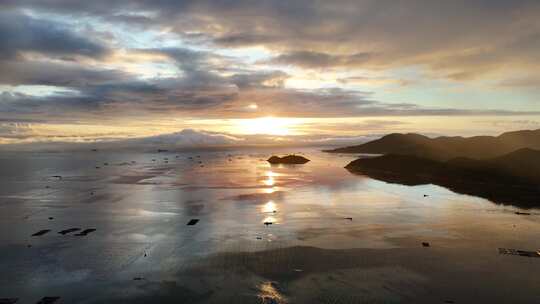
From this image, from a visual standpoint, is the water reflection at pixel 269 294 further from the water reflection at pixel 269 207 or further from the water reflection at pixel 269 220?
the water reflection at pixel 269 207

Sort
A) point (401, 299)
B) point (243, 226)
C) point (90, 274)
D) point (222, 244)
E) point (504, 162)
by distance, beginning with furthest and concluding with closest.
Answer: point (504, 162), point (243, 226), point (222, 244), point (90, 274), point (401, 299)

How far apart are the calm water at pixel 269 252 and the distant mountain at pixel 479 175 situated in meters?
19.7

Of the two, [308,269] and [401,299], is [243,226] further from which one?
[401,299]

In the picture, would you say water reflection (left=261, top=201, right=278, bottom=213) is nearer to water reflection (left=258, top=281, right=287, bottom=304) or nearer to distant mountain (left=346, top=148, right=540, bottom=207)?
water reflection (left=258, top=281, right=287, bottom=304)

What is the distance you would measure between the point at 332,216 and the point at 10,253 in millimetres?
45049

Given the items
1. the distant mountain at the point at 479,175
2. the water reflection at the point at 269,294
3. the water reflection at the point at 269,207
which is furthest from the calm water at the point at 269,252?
the distant mountain at the point at 479,175

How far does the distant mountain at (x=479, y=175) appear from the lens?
9294 centimetres

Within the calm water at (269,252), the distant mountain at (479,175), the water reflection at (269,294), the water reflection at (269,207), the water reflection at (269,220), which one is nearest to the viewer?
the water reflection at (269,294)

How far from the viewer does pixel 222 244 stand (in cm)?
4575

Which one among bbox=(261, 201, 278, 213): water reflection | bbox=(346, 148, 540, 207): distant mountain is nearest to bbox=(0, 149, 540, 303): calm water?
bbox=(261, 201, 278, 213): water reflection

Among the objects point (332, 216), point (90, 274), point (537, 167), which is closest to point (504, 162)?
point (537, 167)

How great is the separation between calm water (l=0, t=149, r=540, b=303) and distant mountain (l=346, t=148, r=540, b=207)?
19.7 m

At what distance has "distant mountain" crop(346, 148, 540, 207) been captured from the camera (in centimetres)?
9294

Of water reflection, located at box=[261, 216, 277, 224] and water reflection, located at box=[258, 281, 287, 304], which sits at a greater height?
water reflection, located at box=[261, 216, 277, 224]
